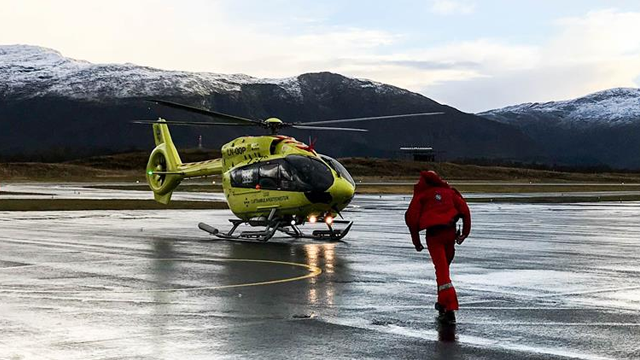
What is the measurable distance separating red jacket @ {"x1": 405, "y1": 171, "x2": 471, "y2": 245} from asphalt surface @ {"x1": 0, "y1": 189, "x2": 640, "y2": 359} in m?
1.24

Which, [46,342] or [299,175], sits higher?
[299,175]

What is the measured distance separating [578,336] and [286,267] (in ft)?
28.2

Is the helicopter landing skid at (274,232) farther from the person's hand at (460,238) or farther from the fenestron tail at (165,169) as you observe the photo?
the person's hand at (460,238)

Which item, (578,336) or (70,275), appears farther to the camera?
(70,275)

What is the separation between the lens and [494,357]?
31.6 ft

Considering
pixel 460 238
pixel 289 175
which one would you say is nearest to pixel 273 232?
pixel 289 175

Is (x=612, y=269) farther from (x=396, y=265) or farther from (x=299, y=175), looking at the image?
(x=299, y=175)

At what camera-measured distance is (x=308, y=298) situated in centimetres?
1401

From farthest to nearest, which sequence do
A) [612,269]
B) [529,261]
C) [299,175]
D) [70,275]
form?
[299,175] → [529,261] → [612,269] → [70,275]

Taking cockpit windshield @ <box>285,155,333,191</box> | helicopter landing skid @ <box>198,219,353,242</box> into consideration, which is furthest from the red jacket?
helicopter landing skid @ <box>198,219,353,242</box>

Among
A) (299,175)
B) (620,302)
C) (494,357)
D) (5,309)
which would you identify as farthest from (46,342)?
(299,175)

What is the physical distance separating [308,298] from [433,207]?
2671 mm

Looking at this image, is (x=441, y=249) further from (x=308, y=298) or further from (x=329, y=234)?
(x=329, y=234)

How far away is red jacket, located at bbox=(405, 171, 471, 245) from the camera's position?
12.5 metres
